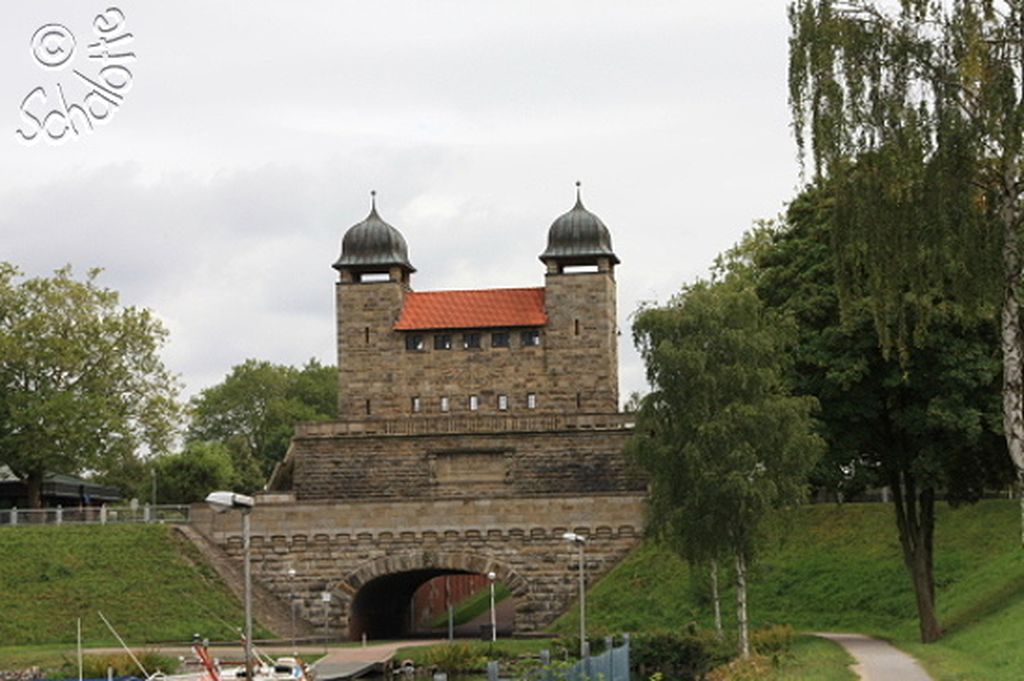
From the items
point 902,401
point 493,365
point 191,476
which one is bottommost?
point 902,401

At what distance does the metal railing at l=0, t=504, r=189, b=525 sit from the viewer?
2375 inches

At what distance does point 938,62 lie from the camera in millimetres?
26047

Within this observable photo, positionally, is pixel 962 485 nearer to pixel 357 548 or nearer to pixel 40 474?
pixel 357 548

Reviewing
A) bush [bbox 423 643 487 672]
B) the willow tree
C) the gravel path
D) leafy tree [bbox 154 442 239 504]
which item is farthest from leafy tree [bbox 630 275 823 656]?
leafy tree [bbox 154 442 239 504]

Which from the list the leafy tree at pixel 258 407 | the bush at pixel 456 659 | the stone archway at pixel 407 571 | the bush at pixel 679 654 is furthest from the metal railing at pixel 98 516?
the leafy tree at pixel 258 407

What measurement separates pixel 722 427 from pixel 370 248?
31.1 metres

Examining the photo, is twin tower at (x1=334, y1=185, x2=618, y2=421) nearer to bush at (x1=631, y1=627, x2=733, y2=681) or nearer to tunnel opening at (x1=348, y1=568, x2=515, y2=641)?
tunnel opening at (x1=348, y1=568, x2=515, y2=641)

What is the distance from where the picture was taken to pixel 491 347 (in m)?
67.6

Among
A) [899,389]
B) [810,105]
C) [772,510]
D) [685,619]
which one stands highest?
[810,105]

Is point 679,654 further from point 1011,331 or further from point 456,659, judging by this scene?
point 1011,331

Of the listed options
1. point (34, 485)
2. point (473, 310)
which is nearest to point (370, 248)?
point (473, 310)

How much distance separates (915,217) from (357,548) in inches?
1328

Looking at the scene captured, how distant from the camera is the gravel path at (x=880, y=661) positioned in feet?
105

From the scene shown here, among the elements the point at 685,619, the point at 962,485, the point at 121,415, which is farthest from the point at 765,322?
the point at 121,415
